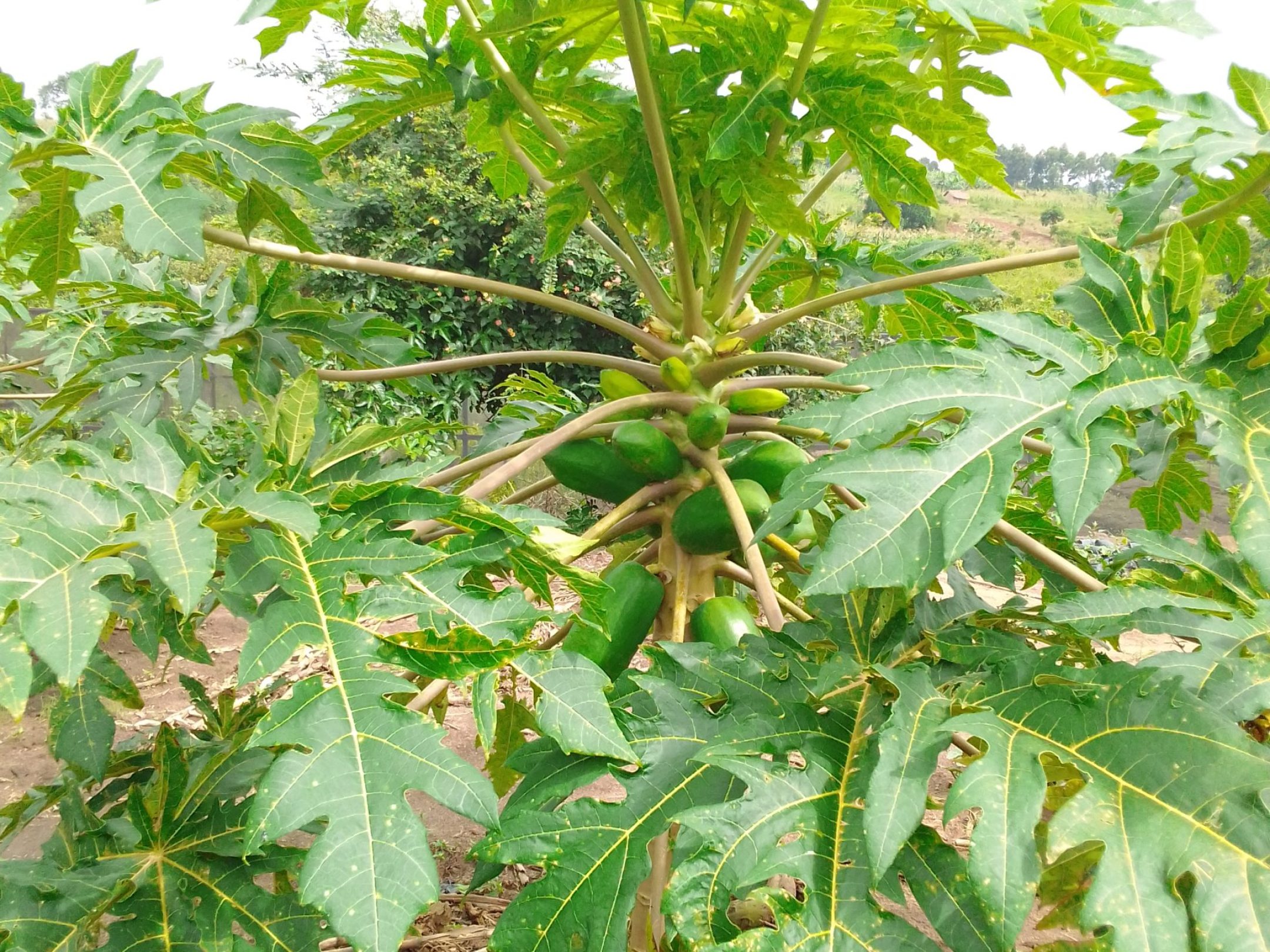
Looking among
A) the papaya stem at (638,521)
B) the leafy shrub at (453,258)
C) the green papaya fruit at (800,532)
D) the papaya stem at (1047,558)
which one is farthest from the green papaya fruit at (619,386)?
the leafy shrub at (453,258)

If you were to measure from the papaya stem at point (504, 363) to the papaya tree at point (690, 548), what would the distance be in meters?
0.01

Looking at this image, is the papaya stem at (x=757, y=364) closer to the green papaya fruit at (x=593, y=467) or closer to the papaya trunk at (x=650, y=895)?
the green papaya fruit at (x=593, y=467)

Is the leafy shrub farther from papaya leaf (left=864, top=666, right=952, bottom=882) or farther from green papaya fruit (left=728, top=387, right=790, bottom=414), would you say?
papaya leaf (left=864, top=666, right=952, bottom=882)

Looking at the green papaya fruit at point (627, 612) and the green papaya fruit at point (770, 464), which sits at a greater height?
the green papaya fruit at point (770, 464)

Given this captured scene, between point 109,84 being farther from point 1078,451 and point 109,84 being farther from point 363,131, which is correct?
point 1078,451

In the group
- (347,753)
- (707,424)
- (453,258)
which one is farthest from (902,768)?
(453,258)

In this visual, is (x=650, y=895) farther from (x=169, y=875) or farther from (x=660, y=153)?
(x=660, y=153)

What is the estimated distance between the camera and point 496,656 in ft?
2.25

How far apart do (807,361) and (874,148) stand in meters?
Answer: 0.27

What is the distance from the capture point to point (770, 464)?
1.10m

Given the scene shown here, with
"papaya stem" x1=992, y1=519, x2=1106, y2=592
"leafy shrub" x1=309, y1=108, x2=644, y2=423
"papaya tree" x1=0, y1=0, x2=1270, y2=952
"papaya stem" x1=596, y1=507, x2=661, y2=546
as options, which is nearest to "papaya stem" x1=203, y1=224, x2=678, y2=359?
"papaya tree" x1=0, y1=0, x2=1270, y2=952

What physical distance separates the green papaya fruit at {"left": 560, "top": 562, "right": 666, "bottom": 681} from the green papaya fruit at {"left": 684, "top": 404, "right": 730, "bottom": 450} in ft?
0.64

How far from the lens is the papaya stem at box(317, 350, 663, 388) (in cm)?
118

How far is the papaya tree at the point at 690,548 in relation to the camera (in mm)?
620
